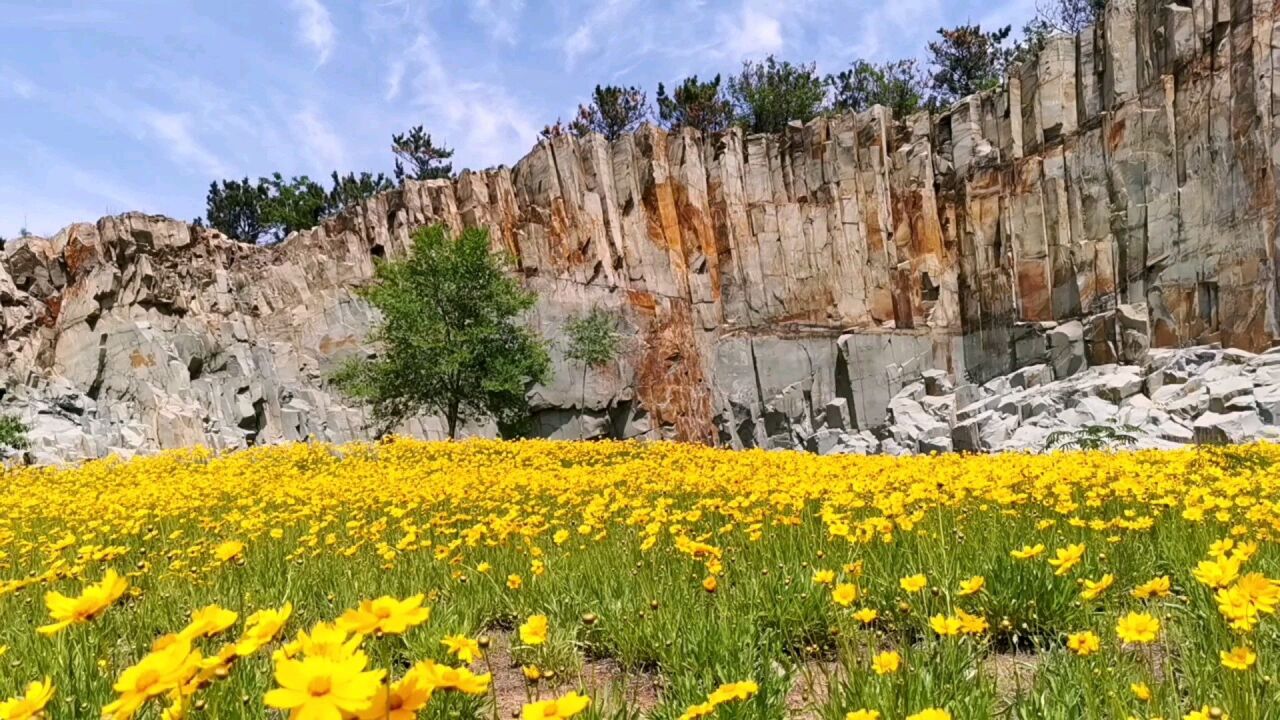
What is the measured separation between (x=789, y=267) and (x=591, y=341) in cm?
1016

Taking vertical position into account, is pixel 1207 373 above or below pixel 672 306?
below

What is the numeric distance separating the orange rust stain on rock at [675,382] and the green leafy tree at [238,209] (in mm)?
34117

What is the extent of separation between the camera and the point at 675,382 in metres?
34.4

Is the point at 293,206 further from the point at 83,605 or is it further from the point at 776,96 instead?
the point at 83,605

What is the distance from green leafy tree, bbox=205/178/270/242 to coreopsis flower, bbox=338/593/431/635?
192 feet

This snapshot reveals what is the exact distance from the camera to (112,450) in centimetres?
2331

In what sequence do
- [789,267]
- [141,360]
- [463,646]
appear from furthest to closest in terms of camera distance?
1. [789,267]
2. [141,360]
3. [463,646]

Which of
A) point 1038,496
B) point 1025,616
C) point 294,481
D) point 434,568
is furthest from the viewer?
point 294,481

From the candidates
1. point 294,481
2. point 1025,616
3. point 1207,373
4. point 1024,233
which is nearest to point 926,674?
point 1025,616

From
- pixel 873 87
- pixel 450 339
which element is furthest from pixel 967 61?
pixel 450 339

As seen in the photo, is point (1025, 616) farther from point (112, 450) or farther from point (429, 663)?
point (112, 450)

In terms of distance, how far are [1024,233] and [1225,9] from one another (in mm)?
9471

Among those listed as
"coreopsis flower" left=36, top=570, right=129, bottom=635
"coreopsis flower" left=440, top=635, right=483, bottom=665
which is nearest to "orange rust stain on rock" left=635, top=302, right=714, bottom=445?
"coreopsis flower" left=440, top=635, right=483, bottom=665

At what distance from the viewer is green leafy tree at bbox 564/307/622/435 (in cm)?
3216
